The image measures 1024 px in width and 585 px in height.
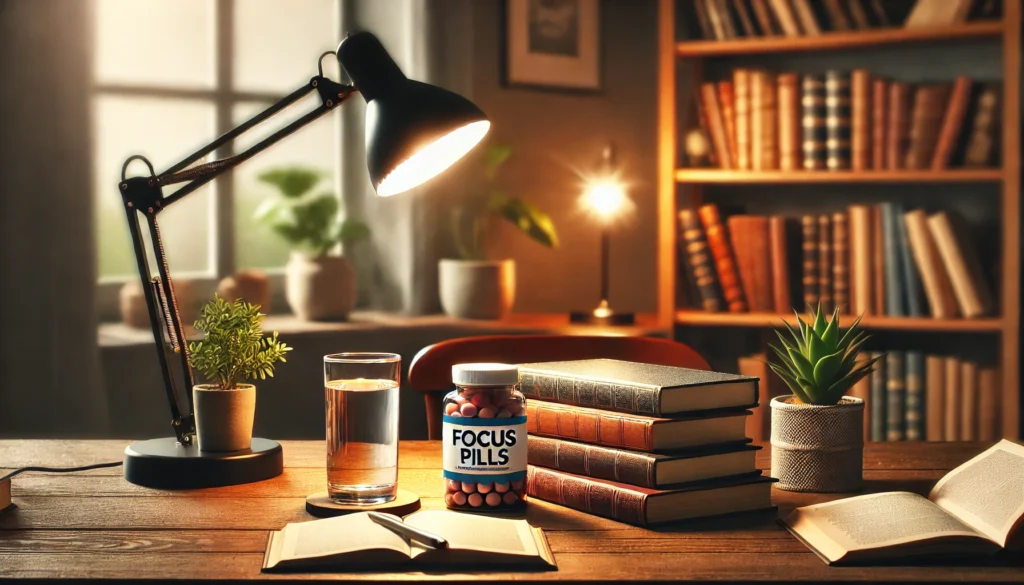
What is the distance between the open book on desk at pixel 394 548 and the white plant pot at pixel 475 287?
5.69 ft

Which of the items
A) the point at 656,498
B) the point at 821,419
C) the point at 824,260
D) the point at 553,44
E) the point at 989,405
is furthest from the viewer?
the point at 553,44

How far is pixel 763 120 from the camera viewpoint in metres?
2.69

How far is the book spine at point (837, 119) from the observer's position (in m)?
2.62

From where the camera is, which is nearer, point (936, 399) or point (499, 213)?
point (936, 399)

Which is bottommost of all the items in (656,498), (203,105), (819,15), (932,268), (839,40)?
(656,498)

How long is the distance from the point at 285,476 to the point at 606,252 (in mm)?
1640

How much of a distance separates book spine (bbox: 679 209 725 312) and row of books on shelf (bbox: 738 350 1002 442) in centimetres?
26

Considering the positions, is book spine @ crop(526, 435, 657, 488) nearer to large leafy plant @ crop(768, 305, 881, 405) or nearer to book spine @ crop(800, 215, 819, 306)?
large leafy plant @ crop(768, 305, 881, 405)

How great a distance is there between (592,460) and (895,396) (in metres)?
1.72

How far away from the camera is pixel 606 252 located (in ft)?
9.36

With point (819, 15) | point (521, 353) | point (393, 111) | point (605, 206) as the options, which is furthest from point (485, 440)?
point (819, 15)

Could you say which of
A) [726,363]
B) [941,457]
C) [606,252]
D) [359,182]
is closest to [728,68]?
[606,252]

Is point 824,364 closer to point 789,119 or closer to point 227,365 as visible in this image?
point 227,365

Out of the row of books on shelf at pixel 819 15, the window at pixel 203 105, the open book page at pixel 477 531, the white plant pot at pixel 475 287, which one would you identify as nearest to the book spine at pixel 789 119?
the row of books on shelf at pixel 819 15
